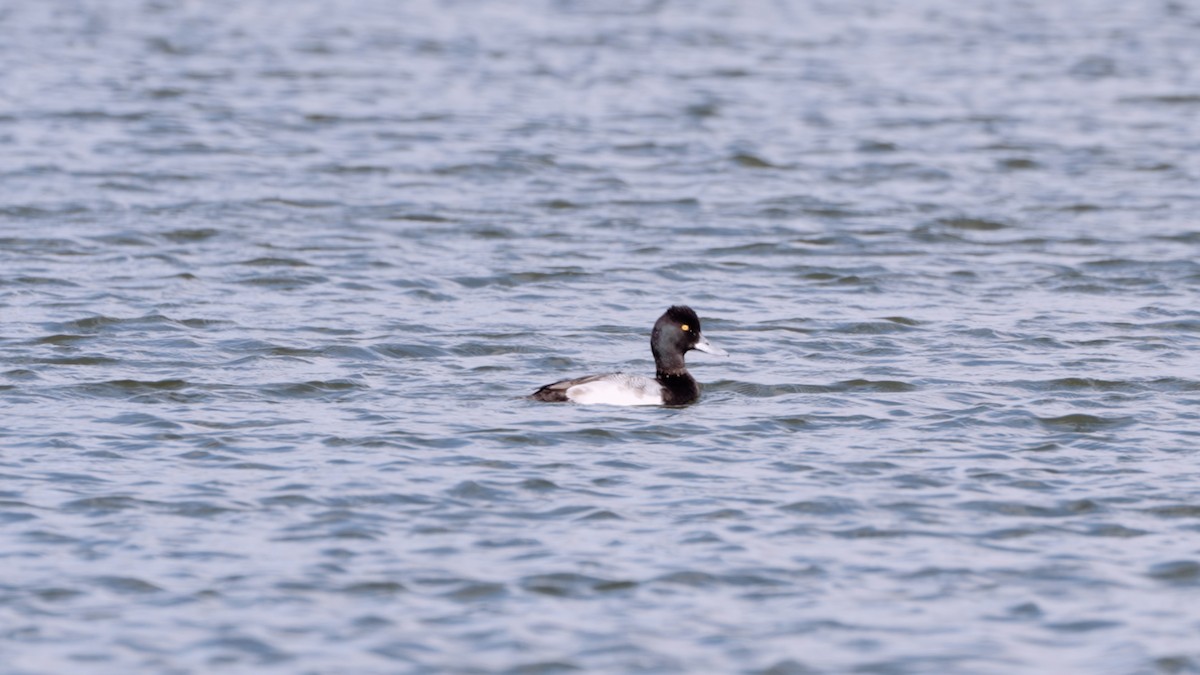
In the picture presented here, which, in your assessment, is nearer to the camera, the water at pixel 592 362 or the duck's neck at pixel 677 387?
the water at pixel 592 362

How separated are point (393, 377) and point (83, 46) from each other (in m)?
20.6

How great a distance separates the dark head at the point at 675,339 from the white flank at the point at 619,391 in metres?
0.23

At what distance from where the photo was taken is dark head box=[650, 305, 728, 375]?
44.8ft

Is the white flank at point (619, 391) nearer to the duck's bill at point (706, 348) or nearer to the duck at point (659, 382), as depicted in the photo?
the duck at point (659, 382)

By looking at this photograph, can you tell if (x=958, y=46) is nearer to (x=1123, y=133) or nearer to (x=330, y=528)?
(x=1123, y=133)

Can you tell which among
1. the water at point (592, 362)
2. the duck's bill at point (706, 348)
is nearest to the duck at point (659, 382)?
the duck's bill at point (706, 348)

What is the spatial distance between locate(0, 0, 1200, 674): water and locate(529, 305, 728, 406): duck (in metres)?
0.15

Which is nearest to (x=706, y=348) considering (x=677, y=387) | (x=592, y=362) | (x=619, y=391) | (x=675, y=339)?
(x=675, y=339)

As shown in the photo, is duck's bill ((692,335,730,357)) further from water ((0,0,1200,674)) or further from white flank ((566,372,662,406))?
white flank ((566,372,662,406))

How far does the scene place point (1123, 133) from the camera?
25.7 meters

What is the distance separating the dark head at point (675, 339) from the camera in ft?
44.8

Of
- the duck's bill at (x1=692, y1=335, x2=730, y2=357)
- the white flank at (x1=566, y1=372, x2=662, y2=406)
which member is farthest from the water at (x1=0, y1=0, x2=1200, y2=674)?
the duck's bill at (x1=692, y1=335, x2=730, y2=357)

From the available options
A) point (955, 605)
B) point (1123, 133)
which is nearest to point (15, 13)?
point (1123, 133)

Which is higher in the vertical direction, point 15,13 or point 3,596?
point 15,13
